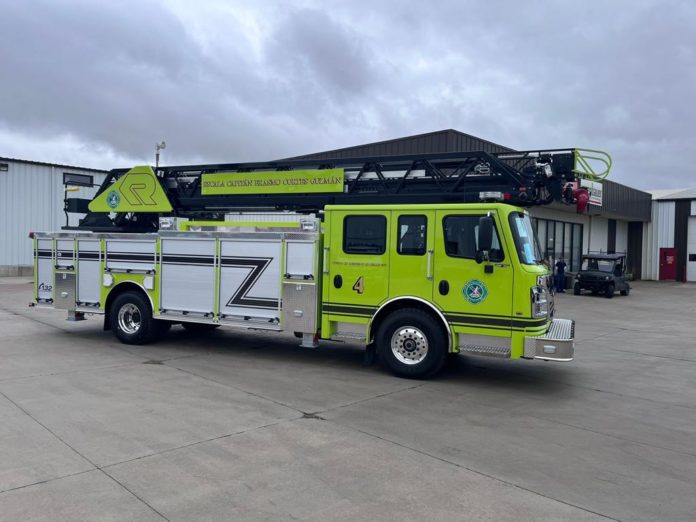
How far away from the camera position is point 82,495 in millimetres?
4207

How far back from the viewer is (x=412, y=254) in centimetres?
809

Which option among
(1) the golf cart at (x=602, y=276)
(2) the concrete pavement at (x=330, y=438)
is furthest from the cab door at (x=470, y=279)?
(1) the golf cart at (x=602, y=276)

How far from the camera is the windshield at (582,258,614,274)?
27156 mm

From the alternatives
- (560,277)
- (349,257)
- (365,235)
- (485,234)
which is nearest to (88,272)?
(349,257)

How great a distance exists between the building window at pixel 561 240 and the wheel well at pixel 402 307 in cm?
2243

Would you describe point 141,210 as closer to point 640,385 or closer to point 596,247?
point 640,385

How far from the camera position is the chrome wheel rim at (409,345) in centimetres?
800

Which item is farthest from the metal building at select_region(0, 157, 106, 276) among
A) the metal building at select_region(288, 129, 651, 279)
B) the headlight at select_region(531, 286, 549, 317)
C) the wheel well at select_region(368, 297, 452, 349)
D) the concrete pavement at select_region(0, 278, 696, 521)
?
the headlight at select_region(531, 286, 549, 317)

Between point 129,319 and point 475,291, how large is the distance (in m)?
6.37

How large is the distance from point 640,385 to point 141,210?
9287mm

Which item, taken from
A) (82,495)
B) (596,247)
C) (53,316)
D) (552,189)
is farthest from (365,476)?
(596,247)

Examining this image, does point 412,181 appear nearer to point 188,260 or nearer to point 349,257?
point 349,257

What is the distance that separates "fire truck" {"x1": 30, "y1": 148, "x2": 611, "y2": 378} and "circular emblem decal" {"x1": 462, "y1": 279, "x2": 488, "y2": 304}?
0.01 meters

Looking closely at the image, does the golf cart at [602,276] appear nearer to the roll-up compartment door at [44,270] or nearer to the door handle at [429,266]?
the door handle at [429,266]
